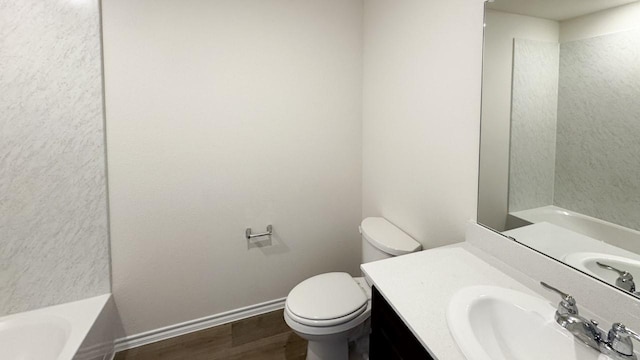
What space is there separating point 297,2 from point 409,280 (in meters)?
1.86

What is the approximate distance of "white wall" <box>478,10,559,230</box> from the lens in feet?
3.63

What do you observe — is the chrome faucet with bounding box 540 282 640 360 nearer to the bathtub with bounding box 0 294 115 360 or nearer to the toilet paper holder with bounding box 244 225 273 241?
the toilet paper holder with bounding box 244 225 273 241

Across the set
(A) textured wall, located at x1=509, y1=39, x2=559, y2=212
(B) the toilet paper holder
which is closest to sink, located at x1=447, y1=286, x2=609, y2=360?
(A) textured wall, located at x1=509, y1=39, x2=559, y2=212

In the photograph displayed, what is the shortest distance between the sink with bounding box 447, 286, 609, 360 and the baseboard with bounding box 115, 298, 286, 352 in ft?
5.09

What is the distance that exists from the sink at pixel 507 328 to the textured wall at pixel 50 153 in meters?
1.88

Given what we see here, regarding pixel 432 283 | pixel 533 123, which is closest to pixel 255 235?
pixel 432 283

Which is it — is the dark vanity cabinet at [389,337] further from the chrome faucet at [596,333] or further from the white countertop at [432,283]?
the chrome faucet at [596,333]

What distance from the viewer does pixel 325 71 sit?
2.02 meters

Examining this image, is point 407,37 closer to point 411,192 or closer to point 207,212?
point 411,192

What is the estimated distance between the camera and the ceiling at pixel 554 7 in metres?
0.84

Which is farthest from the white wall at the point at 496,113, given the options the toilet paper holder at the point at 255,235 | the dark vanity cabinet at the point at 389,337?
the toilet paper holder at the point at 255,235

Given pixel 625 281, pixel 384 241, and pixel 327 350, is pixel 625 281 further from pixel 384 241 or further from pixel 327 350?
pixel 327 350

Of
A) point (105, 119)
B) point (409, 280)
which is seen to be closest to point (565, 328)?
point (409, 280)

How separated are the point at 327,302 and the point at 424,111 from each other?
114 centimetres
